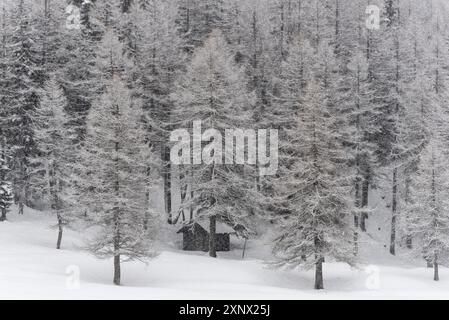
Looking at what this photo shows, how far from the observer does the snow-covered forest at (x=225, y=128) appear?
26.8 m

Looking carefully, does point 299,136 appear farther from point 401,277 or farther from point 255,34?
point 255,34

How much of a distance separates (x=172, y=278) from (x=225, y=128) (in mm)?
10426

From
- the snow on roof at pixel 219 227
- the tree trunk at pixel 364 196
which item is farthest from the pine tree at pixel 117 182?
the tree trunk at pixel 364 196

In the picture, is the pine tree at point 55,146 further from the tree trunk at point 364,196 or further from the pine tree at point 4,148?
the tree trunk at point 364,196

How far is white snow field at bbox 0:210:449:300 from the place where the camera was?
21734mm

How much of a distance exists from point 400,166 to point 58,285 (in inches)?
1120

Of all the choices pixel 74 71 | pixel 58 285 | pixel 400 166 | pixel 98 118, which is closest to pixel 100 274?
pixel 58 285

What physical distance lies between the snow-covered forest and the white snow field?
26.3 inches

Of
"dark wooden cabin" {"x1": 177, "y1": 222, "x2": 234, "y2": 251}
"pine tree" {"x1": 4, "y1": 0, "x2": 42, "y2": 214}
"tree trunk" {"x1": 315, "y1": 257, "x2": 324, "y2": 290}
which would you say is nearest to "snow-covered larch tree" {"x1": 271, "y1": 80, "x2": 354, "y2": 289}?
"tree trunk" {"x1": 315, "y1": 257, "x2": 324, "y2": 290}

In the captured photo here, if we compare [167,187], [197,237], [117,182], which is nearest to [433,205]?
[197,237]

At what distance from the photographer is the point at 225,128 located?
3284 cm

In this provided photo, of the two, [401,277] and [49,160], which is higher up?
[49,160]

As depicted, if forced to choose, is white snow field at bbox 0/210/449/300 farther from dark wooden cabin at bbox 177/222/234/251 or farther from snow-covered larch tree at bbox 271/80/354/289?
snow-covered larch tree at bbox 271/80/354/289
